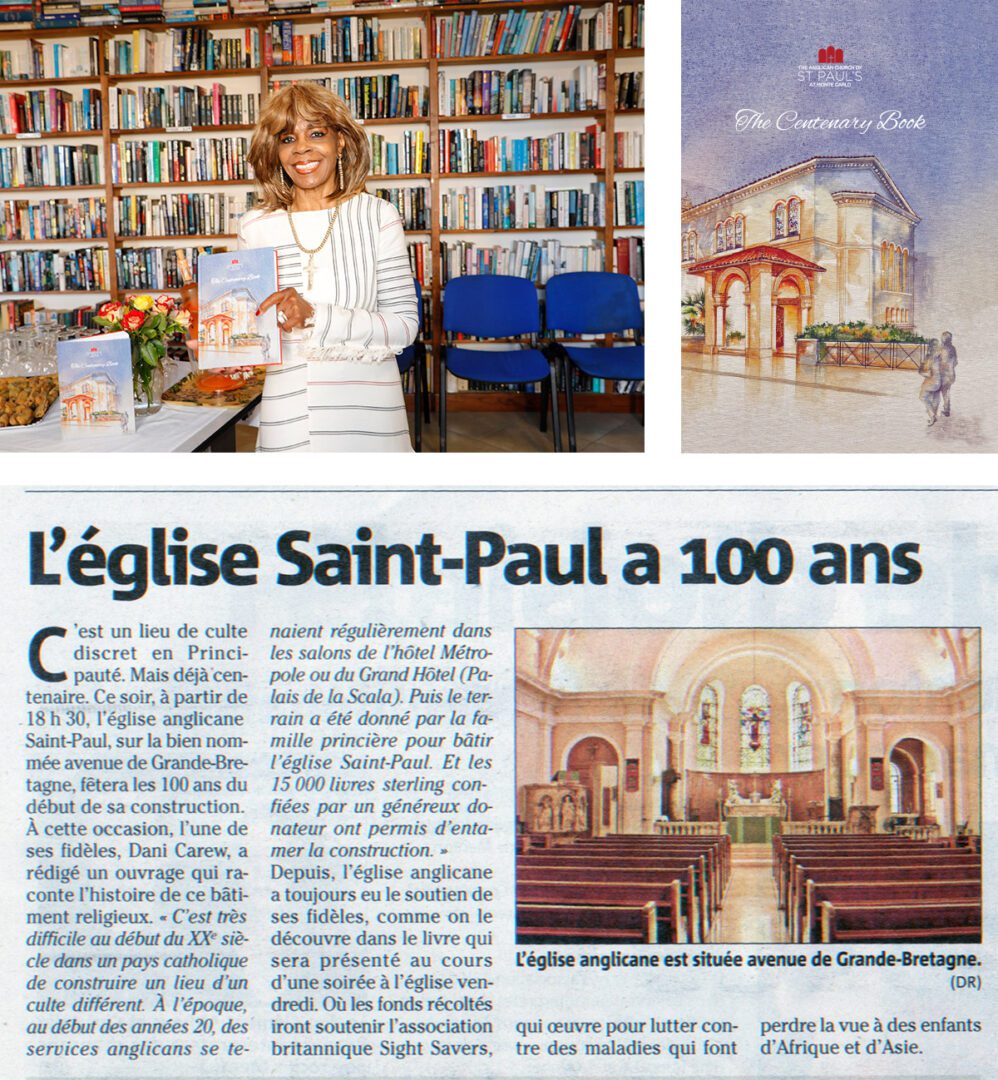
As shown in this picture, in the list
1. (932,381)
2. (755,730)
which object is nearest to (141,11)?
(932,381)

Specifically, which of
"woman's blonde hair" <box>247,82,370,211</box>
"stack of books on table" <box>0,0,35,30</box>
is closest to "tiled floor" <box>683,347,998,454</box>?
Result: "woman's blonde hair" <box>247,82,370,211</box>

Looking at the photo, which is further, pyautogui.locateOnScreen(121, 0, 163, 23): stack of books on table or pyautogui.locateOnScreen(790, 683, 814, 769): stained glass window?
pyautogui.locateOnScreen(121, 0, 163, 23): stack of books on table

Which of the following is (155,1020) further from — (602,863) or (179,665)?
(602,863)

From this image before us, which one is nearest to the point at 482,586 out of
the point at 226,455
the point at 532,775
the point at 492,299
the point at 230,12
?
the point at 532,775

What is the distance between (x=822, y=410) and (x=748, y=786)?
41 centimetres

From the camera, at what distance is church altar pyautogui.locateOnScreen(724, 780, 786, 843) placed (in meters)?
1.13

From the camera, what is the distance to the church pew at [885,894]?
43.7 inches

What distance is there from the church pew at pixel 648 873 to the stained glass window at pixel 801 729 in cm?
15

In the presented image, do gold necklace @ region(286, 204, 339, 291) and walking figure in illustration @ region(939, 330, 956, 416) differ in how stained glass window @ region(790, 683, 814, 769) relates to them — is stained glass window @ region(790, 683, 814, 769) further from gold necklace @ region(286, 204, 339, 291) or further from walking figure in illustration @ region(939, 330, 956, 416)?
gold necklace @ region(286, 204, 339, 291)

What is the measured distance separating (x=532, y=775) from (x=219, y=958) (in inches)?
15.0

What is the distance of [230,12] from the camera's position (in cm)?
649

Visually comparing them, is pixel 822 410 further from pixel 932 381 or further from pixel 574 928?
pixel 574 928

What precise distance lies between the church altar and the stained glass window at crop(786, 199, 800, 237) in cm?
59

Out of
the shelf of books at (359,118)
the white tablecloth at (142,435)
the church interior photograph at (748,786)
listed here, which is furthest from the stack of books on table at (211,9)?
the church interior photograph at (748,786)
